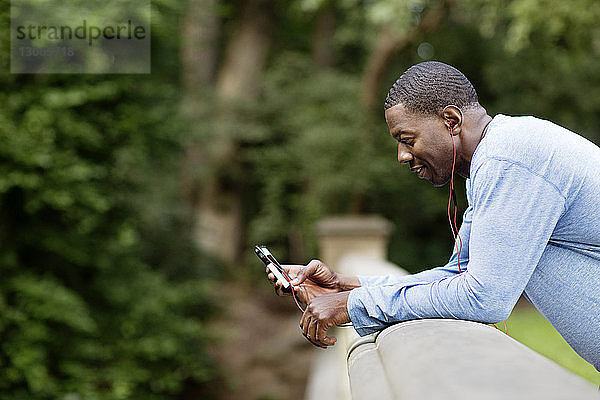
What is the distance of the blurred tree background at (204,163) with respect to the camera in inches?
231

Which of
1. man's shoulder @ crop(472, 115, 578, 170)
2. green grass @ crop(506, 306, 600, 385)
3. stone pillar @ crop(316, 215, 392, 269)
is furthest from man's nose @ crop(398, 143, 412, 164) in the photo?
stone pillar @ crop(316, 215, 392, 269)

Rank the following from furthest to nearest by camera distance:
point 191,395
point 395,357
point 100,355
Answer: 1. point 191,395
2. point 100,355
3. point 395,357

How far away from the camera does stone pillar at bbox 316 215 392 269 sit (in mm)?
7727

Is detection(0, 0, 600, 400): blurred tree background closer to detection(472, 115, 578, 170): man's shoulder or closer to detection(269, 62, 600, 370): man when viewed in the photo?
detection(269, 62, 600, 370): man

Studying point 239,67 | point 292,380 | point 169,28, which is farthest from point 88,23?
point 239,67

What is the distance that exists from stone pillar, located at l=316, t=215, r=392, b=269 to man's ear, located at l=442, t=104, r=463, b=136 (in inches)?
233

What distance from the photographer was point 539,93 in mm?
12289

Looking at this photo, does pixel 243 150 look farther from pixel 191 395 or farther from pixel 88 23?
pixel 88 23

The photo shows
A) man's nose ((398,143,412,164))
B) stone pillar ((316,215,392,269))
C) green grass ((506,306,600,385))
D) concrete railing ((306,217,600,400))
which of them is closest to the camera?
concrete railing ((306,217,600,400))

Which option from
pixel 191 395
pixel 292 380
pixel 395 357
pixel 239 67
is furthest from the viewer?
pixel 239 67

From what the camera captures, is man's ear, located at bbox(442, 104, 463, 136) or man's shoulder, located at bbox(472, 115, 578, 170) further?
man's ear, located at bbox(442, 104, 463, 136)

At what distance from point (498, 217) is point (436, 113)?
40 cm

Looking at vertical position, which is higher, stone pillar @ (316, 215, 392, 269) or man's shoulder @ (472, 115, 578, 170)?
man's shoulder @ (472, 115, 578, 170)

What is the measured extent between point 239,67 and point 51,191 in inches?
349
